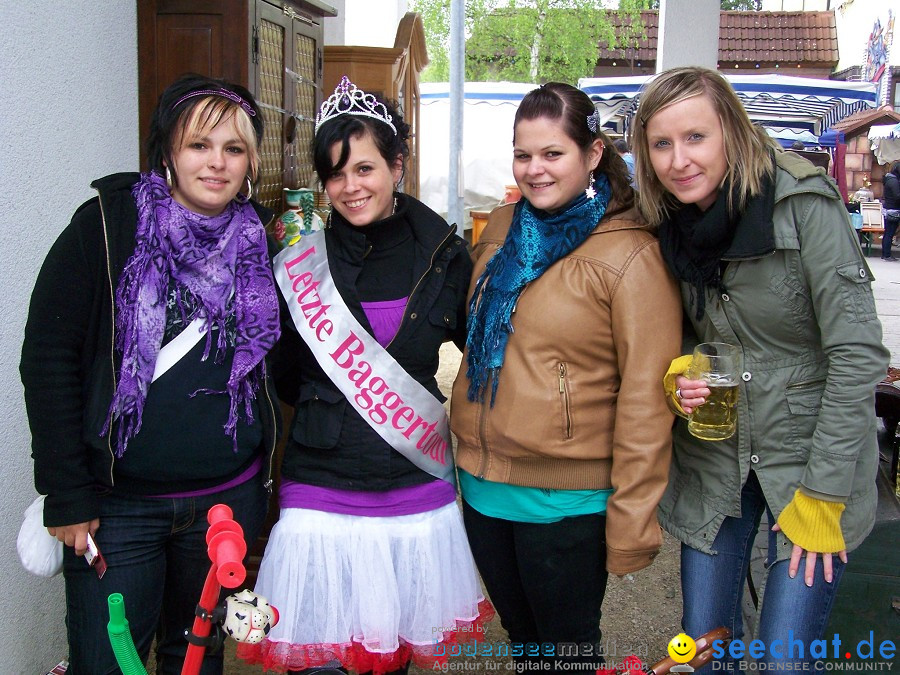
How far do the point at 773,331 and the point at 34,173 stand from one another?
2.23m

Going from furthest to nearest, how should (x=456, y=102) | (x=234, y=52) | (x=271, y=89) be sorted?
(x=456, y=102)
(x=271, y=89)
(x=234, y=52)

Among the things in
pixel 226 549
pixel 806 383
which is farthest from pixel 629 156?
pixel 226 549

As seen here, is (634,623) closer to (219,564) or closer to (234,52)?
(219,564)

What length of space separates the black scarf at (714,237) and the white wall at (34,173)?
6.28ft

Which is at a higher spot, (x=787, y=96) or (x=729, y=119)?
(x=787, y=96)

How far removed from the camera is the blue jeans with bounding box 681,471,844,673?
2096mm

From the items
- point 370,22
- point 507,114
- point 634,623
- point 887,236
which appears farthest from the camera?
point 887,236

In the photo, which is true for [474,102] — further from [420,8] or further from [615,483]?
[615,483]

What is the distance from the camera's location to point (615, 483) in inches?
86.7

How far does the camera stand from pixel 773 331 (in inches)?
82.3

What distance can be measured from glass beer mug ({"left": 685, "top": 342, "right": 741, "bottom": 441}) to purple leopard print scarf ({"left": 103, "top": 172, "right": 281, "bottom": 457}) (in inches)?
42.6

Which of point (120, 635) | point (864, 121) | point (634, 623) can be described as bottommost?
point (634, 623)

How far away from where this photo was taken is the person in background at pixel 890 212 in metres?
16.6

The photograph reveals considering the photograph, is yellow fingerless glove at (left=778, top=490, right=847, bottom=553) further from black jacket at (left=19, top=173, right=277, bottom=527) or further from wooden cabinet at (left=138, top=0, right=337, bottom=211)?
wooden cabinet at (left=138, top=0, right=337, bottom=211)
